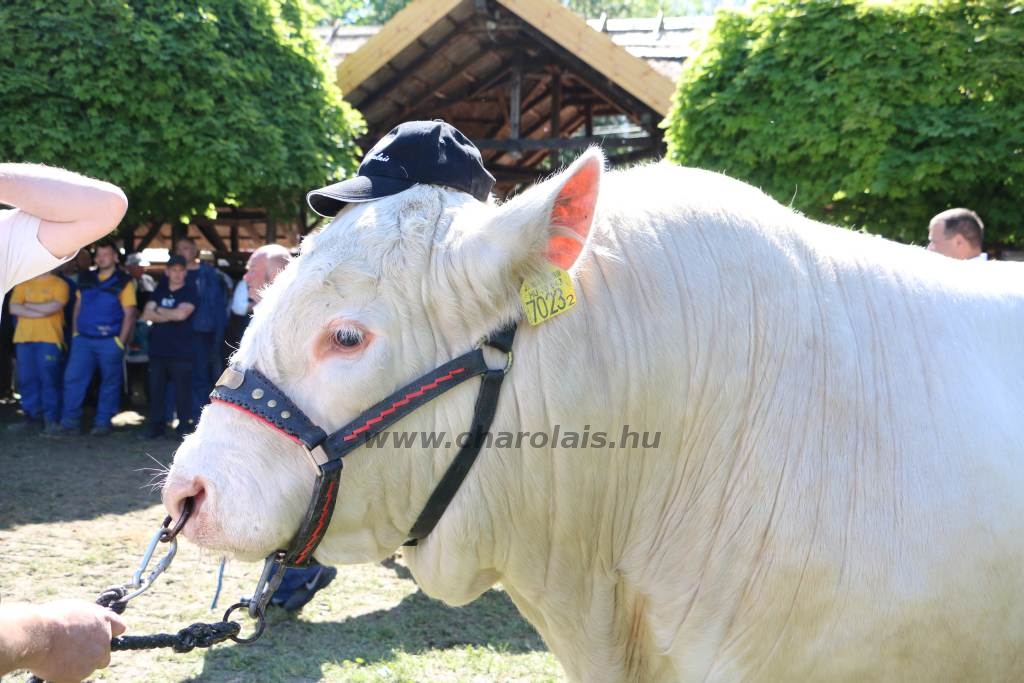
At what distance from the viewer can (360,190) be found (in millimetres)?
2326

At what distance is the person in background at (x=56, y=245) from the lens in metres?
2.06

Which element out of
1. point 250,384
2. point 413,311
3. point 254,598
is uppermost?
point 413,311

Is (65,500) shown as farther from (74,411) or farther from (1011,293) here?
(1011,293)

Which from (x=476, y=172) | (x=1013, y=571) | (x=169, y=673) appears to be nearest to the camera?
(x=1013, y=571)

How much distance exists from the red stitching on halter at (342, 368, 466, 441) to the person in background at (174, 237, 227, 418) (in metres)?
9.53

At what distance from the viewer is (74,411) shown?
1141 cm

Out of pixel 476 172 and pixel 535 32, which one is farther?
pixel 535 32

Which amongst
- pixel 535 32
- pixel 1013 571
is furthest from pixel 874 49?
pixel 1013 571

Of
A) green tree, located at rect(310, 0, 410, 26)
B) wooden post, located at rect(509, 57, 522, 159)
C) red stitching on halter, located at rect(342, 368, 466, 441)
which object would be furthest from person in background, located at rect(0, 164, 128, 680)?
green tree, located at rect(310, 0, 410, 26)

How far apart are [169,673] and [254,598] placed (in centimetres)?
329

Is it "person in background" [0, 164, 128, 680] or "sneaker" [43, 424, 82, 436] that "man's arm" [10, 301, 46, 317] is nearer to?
"sneaker" [43, 424, 82, 436]

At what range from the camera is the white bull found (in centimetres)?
203

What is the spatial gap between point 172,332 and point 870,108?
27.1 feet

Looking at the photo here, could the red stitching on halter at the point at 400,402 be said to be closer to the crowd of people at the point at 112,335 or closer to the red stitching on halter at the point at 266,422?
the red stitching on halter at the point at 266,422
